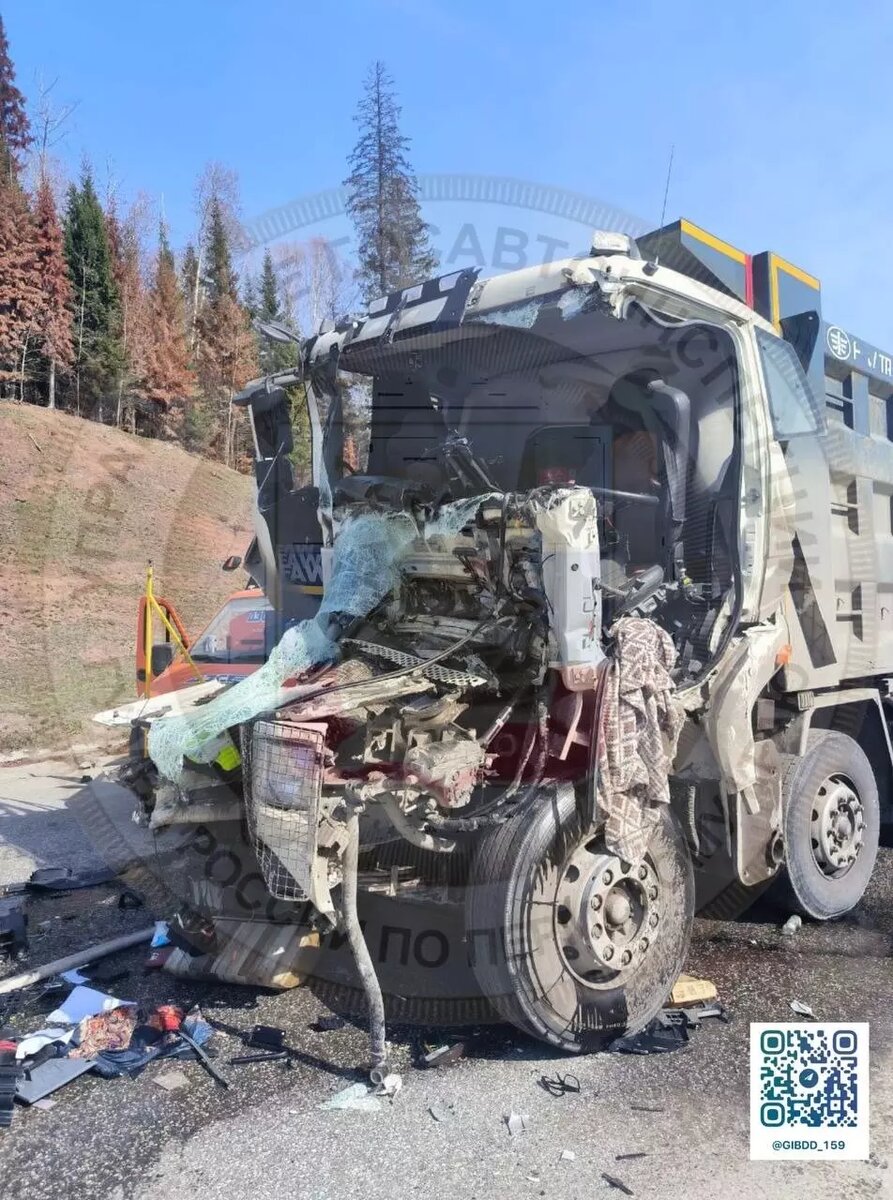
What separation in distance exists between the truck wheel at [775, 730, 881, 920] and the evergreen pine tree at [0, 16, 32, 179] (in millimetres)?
34456

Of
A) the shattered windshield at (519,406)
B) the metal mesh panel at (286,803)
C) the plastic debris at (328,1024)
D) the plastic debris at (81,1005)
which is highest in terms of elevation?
the shattered windshield at (519,406)

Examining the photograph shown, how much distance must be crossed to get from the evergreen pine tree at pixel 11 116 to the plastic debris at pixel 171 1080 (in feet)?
113

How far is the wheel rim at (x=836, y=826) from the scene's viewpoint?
4.48 meters

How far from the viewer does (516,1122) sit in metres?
2.87

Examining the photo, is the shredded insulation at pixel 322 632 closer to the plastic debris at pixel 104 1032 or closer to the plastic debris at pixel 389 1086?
the plastic debris at pixel 104 1032

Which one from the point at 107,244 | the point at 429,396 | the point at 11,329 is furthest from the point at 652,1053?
the point at 107,244

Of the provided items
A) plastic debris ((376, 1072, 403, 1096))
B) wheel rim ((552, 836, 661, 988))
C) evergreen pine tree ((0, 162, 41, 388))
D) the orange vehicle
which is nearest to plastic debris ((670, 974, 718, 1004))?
wheel rim ((552, 836, 661, 988))

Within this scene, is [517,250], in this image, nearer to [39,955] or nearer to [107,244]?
[39,955]

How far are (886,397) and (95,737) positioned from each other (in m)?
8.57

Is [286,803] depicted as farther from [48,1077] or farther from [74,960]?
[74,960]

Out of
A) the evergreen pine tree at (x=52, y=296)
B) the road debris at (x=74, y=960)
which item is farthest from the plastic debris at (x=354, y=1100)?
the evergreen pine tree at (x=52, y=296)

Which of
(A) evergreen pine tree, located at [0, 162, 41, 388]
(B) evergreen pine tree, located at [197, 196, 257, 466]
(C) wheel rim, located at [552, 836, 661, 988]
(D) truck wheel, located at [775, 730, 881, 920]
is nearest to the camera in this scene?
(C) wheel rim, located at [552, 836, 661, 988]

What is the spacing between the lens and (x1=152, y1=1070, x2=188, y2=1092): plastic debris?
3078mm

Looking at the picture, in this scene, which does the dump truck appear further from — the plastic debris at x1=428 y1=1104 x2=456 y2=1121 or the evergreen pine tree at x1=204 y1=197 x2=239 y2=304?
the evergreen pine tree at x1=204 y1=197 x2=239 y2=304
